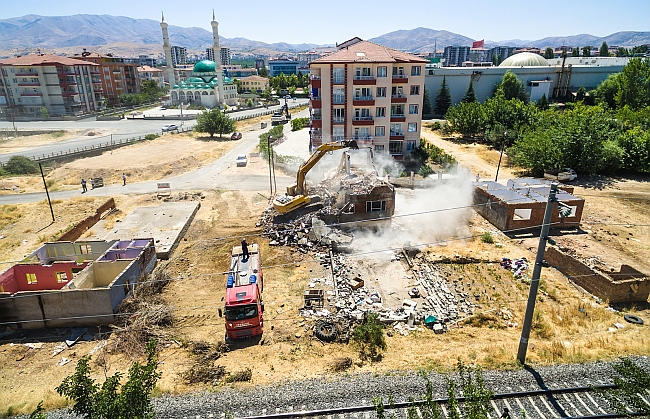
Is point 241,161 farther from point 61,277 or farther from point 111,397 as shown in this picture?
point 111,397

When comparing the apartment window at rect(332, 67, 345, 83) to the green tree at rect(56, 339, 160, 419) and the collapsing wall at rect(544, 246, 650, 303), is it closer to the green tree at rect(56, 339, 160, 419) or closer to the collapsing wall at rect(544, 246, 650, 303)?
the collapsing wall at rect(544, 246, 650, 303)

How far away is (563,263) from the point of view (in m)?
19.2

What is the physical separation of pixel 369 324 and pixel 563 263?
11509 mm

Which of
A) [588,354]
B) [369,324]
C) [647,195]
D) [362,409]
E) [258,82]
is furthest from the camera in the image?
[258,82]

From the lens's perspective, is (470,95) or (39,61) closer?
(470,95)

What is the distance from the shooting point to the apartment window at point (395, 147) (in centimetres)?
3978

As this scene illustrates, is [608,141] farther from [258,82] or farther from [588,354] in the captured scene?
[258,82]

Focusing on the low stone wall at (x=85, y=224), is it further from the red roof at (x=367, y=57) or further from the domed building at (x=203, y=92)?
the domed building at (x=203, y=92)

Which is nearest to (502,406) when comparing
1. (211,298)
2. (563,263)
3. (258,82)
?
(563,263)

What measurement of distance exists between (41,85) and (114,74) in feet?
60.6

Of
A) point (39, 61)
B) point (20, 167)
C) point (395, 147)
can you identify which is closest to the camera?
point (395, 147)

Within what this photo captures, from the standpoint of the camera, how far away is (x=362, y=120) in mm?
37906

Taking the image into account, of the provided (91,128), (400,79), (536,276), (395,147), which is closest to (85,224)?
(536,276)

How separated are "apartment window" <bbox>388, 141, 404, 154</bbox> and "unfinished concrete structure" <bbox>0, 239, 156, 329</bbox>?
2647cm
